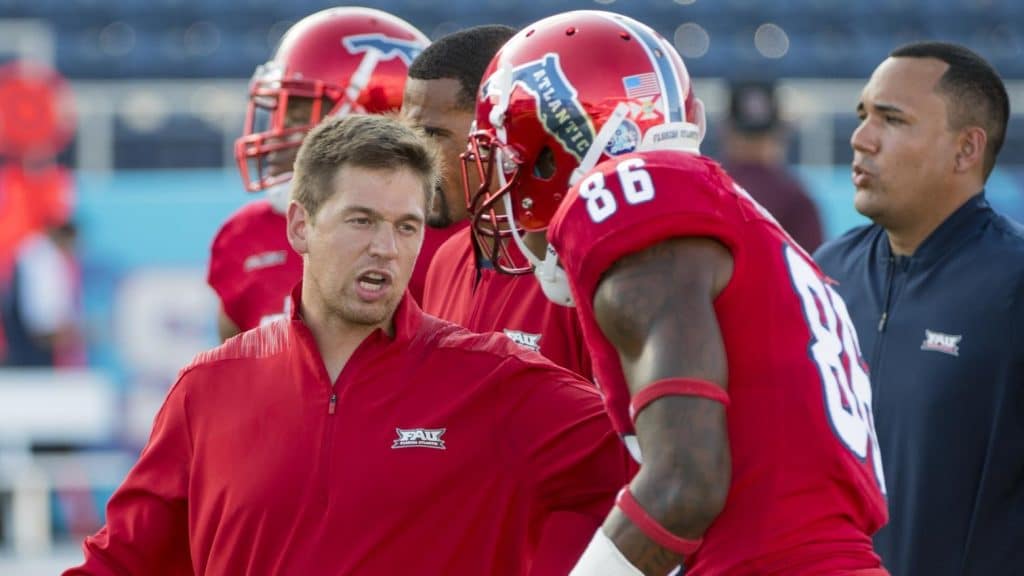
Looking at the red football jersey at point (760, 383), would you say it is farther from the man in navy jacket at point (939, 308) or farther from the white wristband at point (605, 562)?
the man in navy jacket at point (939, 308)

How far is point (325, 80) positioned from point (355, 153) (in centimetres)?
189

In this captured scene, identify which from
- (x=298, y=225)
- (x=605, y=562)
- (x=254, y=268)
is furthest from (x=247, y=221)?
(x=605, y=562)

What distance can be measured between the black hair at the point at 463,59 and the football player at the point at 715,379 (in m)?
1.30

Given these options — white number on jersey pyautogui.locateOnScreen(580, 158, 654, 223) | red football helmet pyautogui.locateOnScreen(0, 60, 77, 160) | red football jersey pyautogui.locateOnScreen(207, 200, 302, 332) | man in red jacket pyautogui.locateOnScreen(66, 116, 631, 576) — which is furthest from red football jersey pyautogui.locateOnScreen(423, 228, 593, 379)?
red football helmet pyautogui.locateOnScreen(0, 60, 77, 160)

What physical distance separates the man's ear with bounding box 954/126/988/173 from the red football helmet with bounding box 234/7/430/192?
1.50 meters

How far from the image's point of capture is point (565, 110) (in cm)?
280

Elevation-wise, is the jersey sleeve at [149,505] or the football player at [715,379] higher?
the football player at [715,379]

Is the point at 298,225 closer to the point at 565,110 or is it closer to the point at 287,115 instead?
the point at 565,110

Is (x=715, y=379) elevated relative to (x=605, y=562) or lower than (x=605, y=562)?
elevated

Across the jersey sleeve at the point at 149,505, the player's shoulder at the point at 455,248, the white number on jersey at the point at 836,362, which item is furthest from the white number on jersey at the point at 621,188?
the player's shoulder at the point at 455,248

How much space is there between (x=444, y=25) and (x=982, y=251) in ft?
22.1

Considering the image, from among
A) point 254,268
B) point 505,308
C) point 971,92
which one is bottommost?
point 254,268

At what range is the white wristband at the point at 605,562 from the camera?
2.19 meters

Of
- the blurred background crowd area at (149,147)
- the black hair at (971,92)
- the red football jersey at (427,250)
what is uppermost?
the black hair at (971,92)
